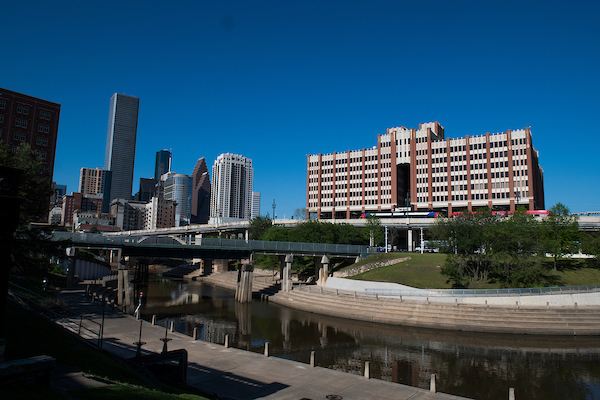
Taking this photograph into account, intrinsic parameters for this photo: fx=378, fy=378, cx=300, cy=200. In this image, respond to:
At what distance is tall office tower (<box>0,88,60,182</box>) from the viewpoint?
253 feet

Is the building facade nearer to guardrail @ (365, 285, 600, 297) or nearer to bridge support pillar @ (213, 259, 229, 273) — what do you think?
bridge support pillar @ (213, 259, 229, 273)

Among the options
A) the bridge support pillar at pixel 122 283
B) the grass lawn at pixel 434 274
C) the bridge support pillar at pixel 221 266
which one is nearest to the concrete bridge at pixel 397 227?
the bridge support pillar at pixel 221 266

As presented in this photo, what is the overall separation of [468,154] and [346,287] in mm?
79706

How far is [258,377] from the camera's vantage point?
67.4 feet

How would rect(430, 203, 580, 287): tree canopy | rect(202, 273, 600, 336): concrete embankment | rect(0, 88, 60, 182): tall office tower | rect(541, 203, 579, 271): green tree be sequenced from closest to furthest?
rect(202, 273, 600, 336): concrete embankment, rect(430, 203, 580, 287): tree canopy, rect(541, 203, 579, 271): green tree, rect(0, 88, 60, 182): tall office tower

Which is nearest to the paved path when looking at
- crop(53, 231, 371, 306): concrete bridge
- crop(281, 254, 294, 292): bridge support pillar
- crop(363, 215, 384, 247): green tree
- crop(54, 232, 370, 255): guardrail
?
crop(53, 231, 371, 306): concrete bridge

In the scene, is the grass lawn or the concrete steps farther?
the grass lawn

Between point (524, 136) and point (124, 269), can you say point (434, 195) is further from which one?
point (124, 269)

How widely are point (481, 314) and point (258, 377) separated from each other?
30267 mm

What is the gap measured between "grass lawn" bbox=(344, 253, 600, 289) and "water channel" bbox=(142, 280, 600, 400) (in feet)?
46.2

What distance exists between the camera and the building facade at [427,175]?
110312 millimetres

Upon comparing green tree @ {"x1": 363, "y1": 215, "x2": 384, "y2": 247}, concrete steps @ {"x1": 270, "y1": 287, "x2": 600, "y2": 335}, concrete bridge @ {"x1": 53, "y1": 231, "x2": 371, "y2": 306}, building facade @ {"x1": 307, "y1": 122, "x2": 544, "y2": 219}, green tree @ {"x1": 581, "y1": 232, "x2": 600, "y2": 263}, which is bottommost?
concrete steps @ {"x1": 270, "y1": 287, "x2": 600, "y2": 335}

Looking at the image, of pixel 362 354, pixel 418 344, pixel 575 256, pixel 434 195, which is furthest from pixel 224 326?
pixel 434 195

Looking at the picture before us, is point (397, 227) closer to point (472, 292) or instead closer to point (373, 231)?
point (373, 231)
